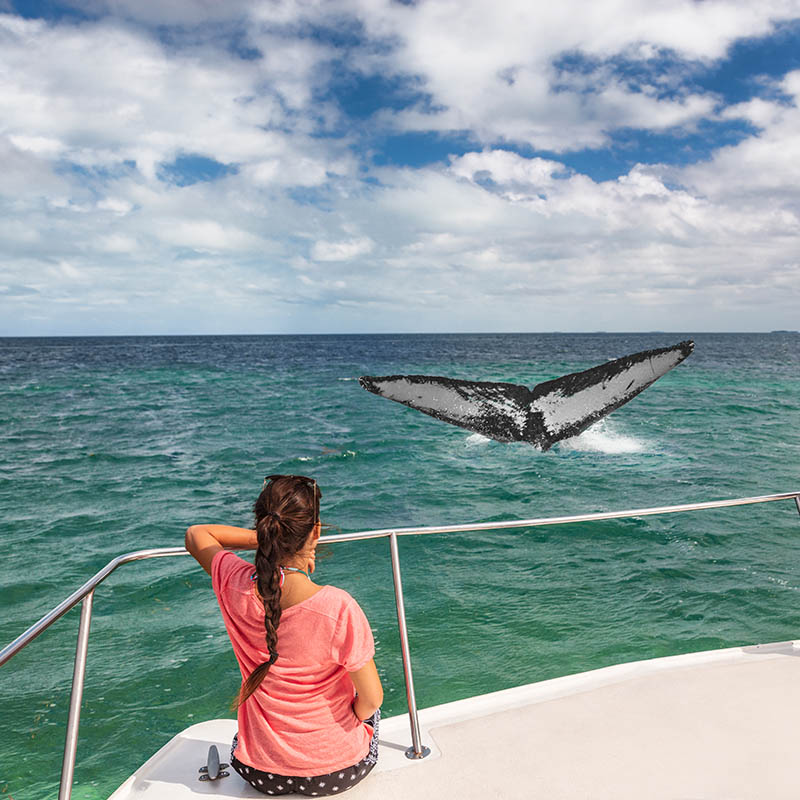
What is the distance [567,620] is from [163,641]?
5.59m

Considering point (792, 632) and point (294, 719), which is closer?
point (294, 719)

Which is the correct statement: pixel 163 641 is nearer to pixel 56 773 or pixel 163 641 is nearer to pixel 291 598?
pixel 56 773

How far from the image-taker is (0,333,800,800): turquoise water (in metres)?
7.52

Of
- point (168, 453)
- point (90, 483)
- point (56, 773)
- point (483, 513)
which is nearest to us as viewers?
point (56, 773)

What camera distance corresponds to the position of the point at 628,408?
34.4m

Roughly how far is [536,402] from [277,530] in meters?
5.92

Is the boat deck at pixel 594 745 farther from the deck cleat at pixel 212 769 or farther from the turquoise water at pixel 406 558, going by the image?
the turquoise water at pixel 406 558

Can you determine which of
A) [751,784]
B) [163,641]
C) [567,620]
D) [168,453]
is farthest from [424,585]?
[168,453]

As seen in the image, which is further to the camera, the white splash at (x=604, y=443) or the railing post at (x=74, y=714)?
the white splash at (x=604, y=443)

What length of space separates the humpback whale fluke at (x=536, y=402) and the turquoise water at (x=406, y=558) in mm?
2866

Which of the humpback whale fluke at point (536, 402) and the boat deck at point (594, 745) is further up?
the humpback whale fluke at point (536, 402)

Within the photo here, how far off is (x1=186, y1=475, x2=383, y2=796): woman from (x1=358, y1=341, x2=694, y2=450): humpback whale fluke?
189 inches

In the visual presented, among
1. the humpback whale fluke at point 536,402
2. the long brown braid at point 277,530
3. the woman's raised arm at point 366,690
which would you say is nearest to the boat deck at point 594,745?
the woman's raised arm at point 366,690

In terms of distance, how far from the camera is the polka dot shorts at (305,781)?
2.54m
